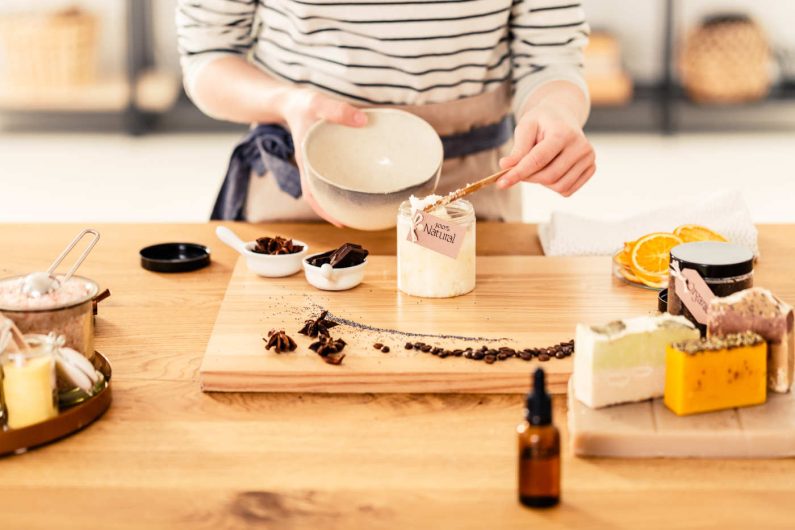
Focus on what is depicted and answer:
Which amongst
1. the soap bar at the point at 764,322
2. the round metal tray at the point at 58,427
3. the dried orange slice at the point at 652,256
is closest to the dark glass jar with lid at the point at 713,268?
the soap bar at the point at 764,322

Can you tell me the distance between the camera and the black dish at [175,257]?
172cm

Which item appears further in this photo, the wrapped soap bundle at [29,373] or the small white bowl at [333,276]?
the small white bowl at [333,276]

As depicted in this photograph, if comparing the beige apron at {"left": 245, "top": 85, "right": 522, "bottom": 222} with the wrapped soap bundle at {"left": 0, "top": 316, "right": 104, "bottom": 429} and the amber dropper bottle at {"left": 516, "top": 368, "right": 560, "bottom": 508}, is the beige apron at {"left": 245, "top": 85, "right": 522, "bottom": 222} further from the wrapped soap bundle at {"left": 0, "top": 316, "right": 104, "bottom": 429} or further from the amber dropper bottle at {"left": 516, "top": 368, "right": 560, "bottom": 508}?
the amber dropper bottle at {"left": 516, "top": 368, "right": 560, "bottom": 508}

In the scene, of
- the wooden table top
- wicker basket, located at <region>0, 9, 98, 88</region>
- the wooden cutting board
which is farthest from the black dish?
wicker basket, located at <region>0, 9, 98, 88</region>

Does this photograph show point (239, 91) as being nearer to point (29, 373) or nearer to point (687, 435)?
point (29, 373)

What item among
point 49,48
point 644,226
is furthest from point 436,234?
point 49,48

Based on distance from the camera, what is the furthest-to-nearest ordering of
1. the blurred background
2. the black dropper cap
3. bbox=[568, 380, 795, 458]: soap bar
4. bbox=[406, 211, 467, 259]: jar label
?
the blurred background
bbox=[406, 211, 467, 259]: jar label
bbox=[568, 380, 795, 458]: soap bar
the black dropper cap

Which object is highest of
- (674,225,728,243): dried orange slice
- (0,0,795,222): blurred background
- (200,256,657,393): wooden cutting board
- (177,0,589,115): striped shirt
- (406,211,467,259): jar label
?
(177,0,589,115): striped shirt

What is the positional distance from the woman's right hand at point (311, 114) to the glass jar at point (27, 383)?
648 mm

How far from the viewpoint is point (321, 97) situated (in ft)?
5.78

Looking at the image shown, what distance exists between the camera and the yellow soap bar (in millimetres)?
1113

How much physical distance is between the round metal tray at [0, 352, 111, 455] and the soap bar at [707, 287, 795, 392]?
694mm

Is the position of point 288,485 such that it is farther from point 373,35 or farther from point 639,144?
point 639,144

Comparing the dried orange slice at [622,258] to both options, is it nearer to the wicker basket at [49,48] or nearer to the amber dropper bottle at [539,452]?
the amber dropper bottle at [539,452]
